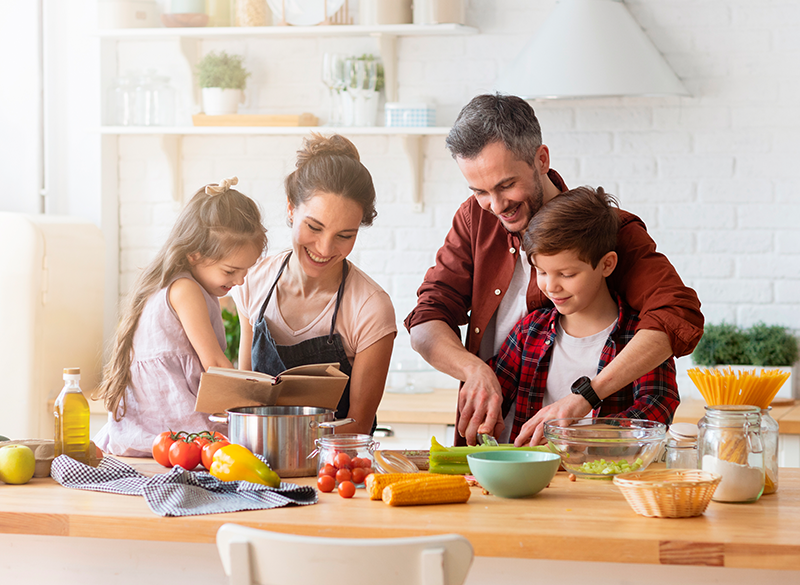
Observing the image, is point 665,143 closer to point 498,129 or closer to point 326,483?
point 498,129

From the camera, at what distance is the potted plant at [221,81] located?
357 cm

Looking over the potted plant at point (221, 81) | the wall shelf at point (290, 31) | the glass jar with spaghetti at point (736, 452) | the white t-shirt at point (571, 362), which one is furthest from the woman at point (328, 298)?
the potted plant at point (221, 81)

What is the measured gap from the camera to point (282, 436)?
1.64 m

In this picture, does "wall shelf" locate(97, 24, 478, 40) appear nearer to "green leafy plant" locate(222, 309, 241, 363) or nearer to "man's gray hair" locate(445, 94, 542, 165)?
"green leafy plant" locate(222, 309, 241, 363)

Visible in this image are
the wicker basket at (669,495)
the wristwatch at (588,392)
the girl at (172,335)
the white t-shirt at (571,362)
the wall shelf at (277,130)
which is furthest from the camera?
the wall shelf at (277,130)

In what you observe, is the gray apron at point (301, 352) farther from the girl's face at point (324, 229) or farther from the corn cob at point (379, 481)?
the corn cob at point (379, 481)

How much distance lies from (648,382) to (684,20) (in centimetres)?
193

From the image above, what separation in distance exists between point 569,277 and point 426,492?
2.43 feet

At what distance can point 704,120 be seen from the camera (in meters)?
3.41

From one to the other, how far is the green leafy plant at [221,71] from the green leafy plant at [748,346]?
2132 millimetres

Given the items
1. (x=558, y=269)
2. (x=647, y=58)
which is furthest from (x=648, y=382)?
(x=647, y=58)

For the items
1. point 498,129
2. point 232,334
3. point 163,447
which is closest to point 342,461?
point 163,447

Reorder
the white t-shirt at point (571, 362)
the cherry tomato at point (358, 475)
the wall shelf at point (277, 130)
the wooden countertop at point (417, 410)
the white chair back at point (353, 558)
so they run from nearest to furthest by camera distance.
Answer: the white chair back at point (353, 558) < the cherry tomato at point (358, 475) < the white t-shirt at point (571, 362) < the wooden countertop at point (417, 410) < the wall shelf at point (277, 130)

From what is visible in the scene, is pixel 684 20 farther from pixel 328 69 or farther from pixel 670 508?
pixel 670 508
